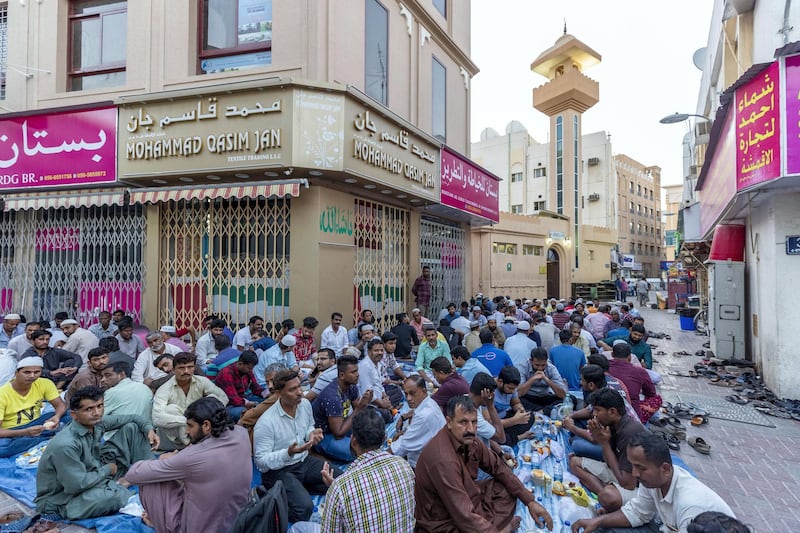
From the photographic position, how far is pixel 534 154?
3653 centimetres

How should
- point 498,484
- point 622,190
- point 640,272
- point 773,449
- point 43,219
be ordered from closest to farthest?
point 498,484, point 773,449, point 43,219, point 622,190, point 640,272

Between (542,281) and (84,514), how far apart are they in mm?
23395

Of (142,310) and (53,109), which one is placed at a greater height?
(53,109)

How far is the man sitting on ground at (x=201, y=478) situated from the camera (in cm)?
271

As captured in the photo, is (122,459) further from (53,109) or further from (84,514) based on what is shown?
(53,109)

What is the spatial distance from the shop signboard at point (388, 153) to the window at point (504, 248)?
35.4ft

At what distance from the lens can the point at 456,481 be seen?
8.55 feet

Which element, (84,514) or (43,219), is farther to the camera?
(43,219)

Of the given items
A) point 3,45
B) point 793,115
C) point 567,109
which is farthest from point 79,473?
point 567,109

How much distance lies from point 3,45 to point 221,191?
23.9 ft

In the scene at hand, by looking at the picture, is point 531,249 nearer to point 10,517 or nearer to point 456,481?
point 456,481

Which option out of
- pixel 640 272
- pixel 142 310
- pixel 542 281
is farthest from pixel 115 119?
pixel 640 272

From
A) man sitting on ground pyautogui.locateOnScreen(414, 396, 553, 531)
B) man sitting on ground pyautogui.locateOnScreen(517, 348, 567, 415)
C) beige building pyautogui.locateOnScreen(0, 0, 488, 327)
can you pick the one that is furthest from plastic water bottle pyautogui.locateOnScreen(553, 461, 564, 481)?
beige building pyautogui.locateOnScreen(0, 0, 488, 327)

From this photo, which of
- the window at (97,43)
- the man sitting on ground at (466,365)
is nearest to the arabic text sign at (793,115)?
the man sitting on ground at (466,365)
